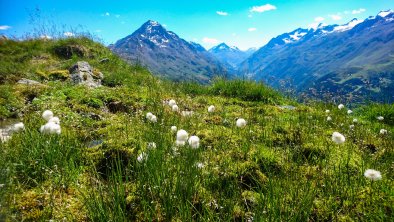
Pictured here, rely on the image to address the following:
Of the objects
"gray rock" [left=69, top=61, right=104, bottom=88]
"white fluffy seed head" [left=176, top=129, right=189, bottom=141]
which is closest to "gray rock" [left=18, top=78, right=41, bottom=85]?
"gray rock" [left=69, top=61, right=104, bottom=88]

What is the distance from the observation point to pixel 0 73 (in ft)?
44.8

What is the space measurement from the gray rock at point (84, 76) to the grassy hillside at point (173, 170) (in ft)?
6.93

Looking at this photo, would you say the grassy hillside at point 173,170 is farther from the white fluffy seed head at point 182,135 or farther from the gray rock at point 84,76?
the gray rock at point 84,76

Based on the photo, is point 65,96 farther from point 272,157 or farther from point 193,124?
point 272,157

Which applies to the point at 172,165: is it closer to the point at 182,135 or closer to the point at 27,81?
the point at 182,135

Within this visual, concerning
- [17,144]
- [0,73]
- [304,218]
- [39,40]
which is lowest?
[304,218]

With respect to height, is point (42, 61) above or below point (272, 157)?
above

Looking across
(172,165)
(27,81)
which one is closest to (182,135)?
(172,165)

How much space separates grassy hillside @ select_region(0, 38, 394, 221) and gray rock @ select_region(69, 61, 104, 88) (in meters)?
2.11

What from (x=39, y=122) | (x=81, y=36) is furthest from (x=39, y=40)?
(x=39, y=122)

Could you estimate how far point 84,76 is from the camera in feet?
45.8

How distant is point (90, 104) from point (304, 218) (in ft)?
27.0

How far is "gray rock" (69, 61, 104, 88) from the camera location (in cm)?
1358

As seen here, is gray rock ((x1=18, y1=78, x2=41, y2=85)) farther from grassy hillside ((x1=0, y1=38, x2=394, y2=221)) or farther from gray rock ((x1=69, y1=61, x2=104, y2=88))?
gray rock ((x1=69, y1=61, x2=104, y2=88))
